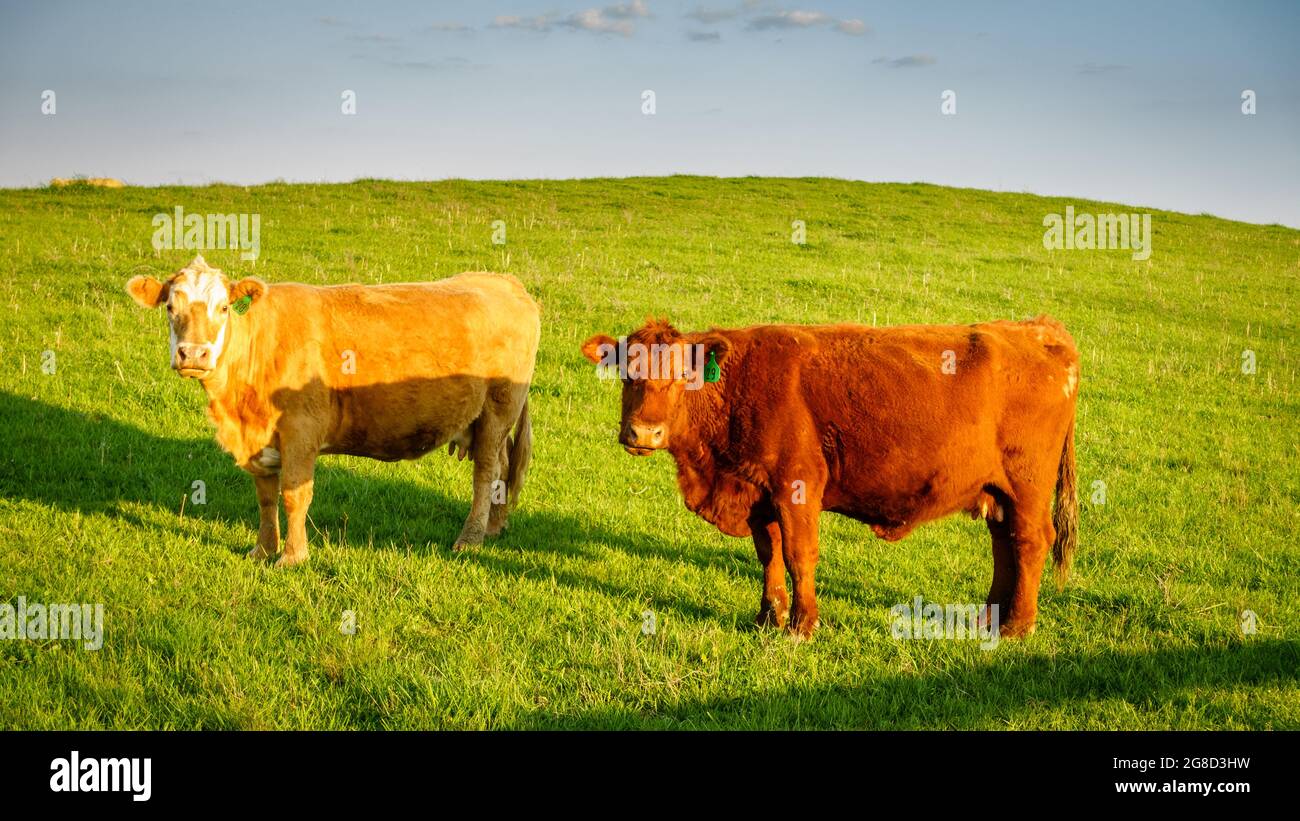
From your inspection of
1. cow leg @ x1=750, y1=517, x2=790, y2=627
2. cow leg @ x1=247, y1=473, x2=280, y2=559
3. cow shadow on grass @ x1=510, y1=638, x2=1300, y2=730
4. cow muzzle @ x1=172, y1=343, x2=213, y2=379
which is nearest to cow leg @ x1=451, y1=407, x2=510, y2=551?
cow leg @ x1=247, y1=473, x2=280, y2=559

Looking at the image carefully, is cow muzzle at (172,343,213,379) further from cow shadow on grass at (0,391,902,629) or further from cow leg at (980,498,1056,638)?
cow leg at (980,498,1056,638)

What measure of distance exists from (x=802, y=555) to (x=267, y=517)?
4.45 meters

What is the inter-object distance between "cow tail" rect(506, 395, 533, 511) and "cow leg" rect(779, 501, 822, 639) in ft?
Result: 11.4

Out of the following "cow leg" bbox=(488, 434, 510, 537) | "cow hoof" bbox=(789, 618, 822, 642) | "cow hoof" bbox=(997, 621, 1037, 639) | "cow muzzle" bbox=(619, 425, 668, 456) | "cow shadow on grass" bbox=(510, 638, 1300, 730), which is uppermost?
"cow muzzle" bbox=(619, 425, 668, 456)

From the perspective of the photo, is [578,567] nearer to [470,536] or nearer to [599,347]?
[470,536]

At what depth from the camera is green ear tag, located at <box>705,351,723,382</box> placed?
21.2 ft

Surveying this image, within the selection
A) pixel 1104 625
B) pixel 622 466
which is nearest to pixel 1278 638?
pixel 1104 625

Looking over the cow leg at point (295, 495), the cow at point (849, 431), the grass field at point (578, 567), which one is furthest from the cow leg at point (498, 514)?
the cow at point (849, 431)

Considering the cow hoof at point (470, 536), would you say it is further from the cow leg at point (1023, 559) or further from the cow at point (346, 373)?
the cow leg at point (1023, 559)

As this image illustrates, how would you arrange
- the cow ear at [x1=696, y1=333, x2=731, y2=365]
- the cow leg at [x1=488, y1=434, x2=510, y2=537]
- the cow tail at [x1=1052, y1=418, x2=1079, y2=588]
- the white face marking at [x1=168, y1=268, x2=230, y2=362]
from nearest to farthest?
the cow ear at [x1=696, y1=333, x2=731, y2=365] → the white face marking at [x1=168, y1=268, x2=230, y2=362] → the cow tail at [x1=1052, y1=418, x2=1079, y2=588] → the cow leg at [x1=488, y1=434, x2=510, y2=537]

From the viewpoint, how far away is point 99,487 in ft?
30.5

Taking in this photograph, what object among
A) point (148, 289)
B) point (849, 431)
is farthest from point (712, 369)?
point (148, 289)

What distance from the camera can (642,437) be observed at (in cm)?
627

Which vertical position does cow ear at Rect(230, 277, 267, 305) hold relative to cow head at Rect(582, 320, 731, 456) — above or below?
above
